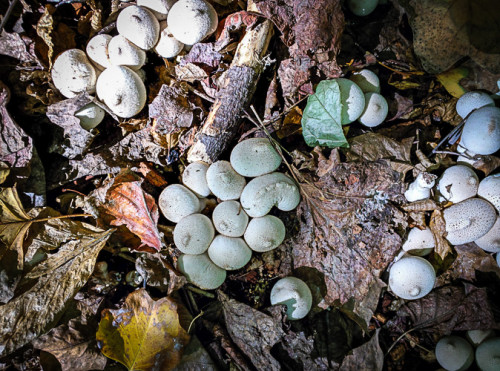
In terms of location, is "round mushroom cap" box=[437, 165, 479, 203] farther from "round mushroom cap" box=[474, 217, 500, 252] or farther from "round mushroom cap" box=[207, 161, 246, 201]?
"round mushroom cap" box=[207, 161, 246, 201]

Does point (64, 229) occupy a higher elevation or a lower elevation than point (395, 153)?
higher

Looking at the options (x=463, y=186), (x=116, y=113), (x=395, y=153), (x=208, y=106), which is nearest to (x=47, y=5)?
(x=116, y=113)

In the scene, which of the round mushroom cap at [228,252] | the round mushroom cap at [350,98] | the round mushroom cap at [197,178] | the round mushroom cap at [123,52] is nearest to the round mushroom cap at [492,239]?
the round mushroom cap at [350,98]

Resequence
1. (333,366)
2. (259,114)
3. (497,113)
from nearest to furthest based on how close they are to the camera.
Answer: (497,113), (333,366), (259,114)

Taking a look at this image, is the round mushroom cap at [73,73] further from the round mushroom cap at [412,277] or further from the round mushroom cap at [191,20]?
the round mushroom cap at [412,277]

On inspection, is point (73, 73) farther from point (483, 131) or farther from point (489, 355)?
point (489, 355)

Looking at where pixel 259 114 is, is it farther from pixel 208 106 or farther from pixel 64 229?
pixel 64 229

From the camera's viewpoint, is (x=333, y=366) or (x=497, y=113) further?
(x=333, y=366)
